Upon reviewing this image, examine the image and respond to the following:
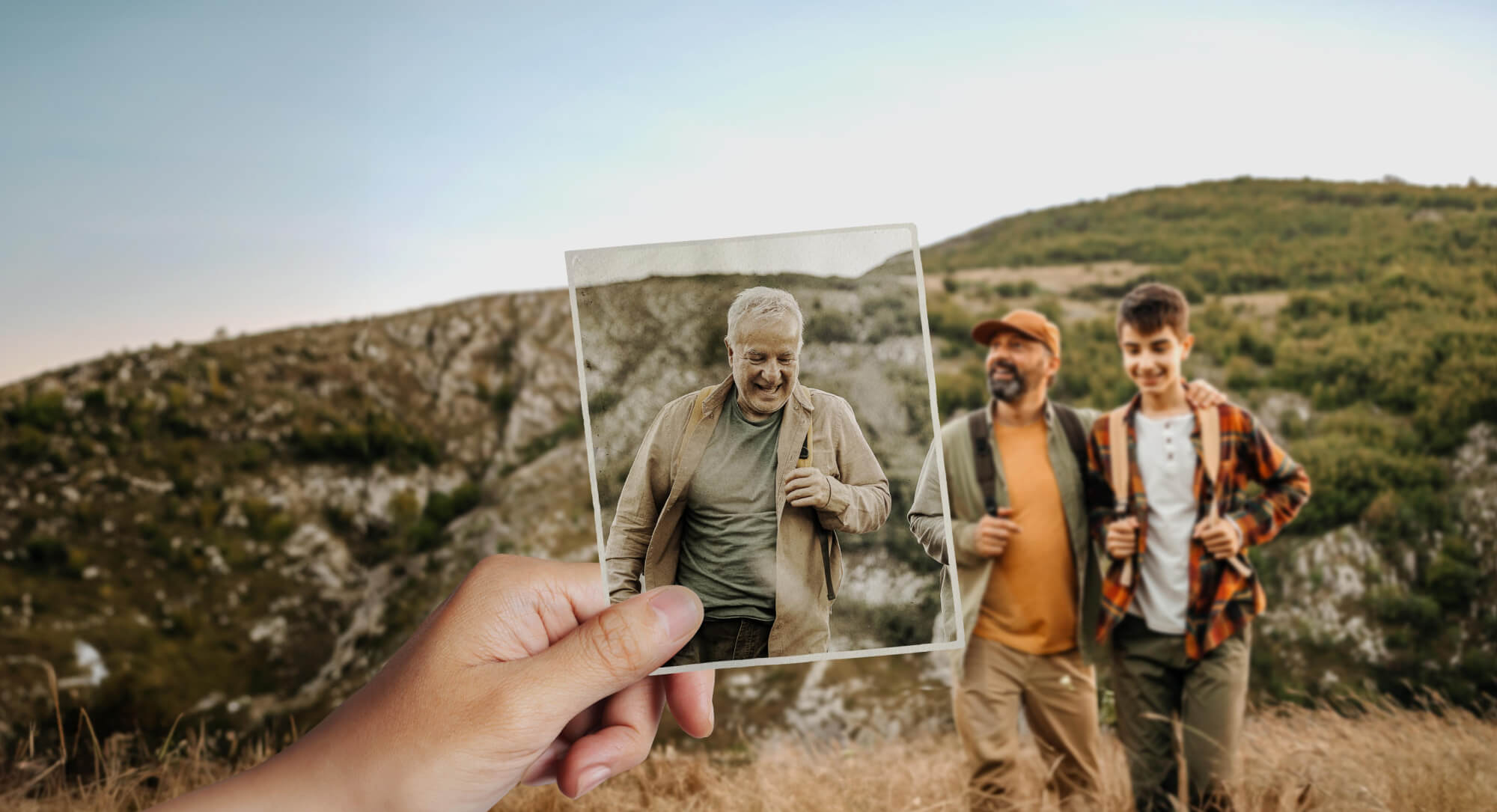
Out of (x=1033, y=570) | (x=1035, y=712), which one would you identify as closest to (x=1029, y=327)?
(x=1033, y=570)

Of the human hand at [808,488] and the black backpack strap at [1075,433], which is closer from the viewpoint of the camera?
the human hand at [808,488]

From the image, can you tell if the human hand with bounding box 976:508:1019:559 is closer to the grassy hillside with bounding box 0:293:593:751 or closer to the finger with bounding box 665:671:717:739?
Result: the finger with bounding box 665:671:717:739

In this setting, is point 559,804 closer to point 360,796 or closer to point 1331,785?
point 360,796

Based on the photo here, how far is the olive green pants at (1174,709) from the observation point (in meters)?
4.16

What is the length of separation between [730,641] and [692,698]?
0.70 m

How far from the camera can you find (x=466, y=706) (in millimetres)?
1765

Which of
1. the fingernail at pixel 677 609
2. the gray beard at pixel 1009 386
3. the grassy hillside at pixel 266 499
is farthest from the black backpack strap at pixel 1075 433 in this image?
the grassy hillside at pixel 266 499

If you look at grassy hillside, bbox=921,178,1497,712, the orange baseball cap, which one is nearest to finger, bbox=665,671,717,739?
the orange baseball cap

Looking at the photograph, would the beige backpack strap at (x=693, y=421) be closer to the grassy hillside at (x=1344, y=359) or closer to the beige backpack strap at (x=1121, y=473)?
the beige backpack strap at (x=1121, y=473)

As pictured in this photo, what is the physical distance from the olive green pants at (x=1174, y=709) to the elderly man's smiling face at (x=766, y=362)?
3578 millimetres

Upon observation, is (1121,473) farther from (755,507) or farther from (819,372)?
(755,507)

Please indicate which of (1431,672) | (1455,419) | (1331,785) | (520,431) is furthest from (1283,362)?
(520,431)

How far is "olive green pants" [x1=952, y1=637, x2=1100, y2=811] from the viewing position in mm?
4566

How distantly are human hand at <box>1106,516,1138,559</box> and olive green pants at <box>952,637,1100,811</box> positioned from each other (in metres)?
0.69
